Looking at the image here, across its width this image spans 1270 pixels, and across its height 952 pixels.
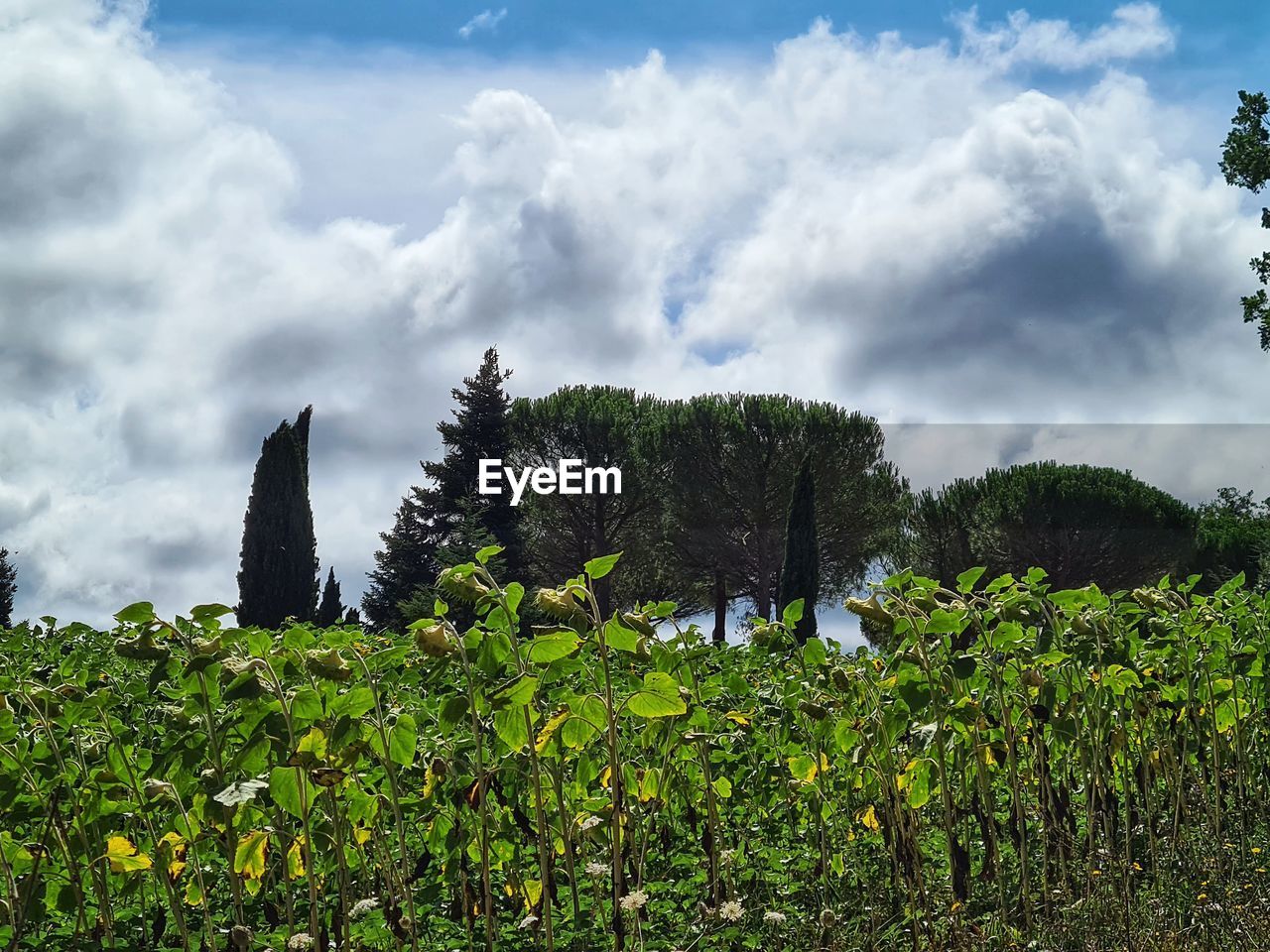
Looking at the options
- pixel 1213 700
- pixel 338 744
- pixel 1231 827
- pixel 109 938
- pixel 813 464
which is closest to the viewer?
pixel 338 744

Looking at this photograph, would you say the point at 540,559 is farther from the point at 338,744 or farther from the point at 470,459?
the point at 338,744

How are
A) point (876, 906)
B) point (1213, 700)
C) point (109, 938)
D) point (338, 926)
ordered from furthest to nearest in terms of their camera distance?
point (1213, 700) → point (876, 906) → point (109, 938) → point (338, 926)

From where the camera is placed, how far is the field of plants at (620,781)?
7.57 ft

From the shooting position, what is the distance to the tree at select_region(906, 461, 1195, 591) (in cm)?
2941

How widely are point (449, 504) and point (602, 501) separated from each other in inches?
165

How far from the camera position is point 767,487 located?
98.9 feet

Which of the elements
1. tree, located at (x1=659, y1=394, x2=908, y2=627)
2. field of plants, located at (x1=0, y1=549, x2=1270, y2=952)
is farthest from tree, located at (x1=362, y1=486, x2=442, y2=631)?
field of plants, located at (x1=0, y1=549, x2=1270, y2=952)

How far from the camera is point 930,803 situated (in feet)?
15.3

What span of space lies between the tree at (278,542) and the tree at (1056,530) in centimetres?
1613

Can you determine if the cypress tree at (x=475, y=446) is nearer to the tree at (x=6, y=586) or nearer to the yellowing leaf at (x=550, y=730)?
the tree at (x=6, y=586)

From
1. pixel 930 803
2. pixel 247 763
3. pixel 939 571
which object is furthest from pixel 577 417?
pixel 247 763

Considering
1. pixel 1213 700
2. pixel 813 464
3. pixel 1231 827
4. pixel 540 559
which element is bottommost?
pixel 1231 827

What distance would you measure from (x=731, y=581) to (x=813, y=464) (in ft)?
13.1

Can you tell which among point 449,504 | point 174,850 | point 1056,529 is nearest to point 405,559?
point 449,504
